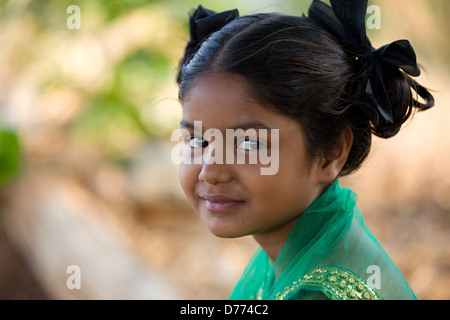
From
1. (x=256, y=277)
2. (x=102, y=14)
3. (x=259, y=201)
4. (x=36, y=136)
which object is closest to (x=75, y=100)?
(x=36, y=136)

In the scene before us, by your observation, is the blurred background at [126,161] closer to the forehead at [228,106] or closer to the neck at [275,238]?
the neck at [275,238]

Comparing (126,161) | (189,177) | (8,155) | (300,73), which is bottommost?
(126,161)

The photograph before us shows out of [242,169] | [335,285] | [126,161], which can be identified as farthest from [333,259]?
[126,161]

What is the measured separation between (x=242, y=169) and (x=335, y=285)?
0.36 m

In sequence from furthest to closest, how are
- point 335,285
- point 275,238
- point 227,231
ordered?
1. point 275,238
2. point 227,231
3. point 335,285

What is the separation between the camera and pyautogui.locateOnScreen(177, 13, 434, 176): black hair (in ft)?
4.27

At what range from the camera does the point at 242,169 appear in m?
1.29

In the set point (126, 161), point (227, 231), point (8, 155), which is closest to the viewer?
point (227, 231)

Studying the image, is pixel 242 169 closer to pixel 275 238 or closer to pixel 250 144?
pixel 250 144

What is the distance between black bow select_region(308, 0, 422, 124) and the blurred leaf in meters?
3.10

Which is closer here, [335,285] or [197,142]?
[335,285]

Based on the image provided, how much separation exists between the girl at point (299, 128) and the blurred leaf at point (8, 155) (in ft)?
9.36

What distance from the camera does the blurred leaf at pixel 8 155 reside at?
3889 mm

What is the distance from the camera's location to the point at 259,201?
4.32ft
